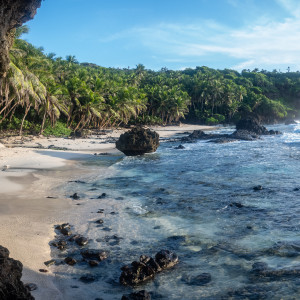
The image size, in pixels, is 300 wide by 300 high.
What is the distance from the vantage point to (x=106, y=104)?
49.2 metres

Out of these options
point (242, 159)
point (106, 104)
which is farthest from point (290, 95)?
point (242, 159)

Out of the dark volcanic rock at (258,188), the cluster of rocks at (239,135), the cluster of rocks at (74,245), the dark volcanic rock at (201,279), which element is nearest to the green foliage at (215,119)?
the cluster of rocks at (239,135)

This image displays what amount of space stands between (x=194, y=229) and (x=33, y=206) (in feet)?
19.0

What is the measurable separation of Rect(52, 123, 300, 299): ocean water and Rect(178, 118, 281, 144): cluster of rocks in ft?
75.9

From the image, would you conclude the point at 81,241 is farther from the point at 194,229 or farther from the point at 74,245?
the point at 194,229

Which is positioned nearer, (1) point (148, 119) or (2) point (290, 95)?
(1) point (148, 119)

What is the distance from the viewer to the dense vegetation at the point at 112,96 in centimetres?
3244

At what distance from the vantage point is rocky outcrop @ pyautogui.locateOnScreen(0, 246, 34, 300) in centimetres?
411

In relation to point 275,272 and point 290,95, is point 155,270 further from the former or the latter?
point 290,95

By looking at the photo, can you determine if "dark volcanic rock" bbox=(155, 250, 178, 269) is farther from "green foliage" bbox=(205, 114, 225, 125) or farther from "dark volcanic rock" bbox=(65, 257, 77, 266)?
"green foliage" bbox=(205, 114, 225, 125)

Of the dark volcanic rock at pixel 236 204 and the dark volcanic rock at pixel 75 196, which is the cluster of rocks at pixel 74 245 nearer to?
the dark volcanic rock at pixel 75 196

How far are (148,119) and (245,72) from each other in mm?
75568

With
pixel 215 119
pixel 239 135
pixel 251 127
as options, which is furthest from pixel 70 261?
pixel 215 119

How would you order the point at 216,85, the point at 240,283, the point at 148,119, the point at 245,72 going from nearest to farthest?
1. the point at 240,283
2. the point at 148,119
3. the point at 216,85
4. the point at 245,72
